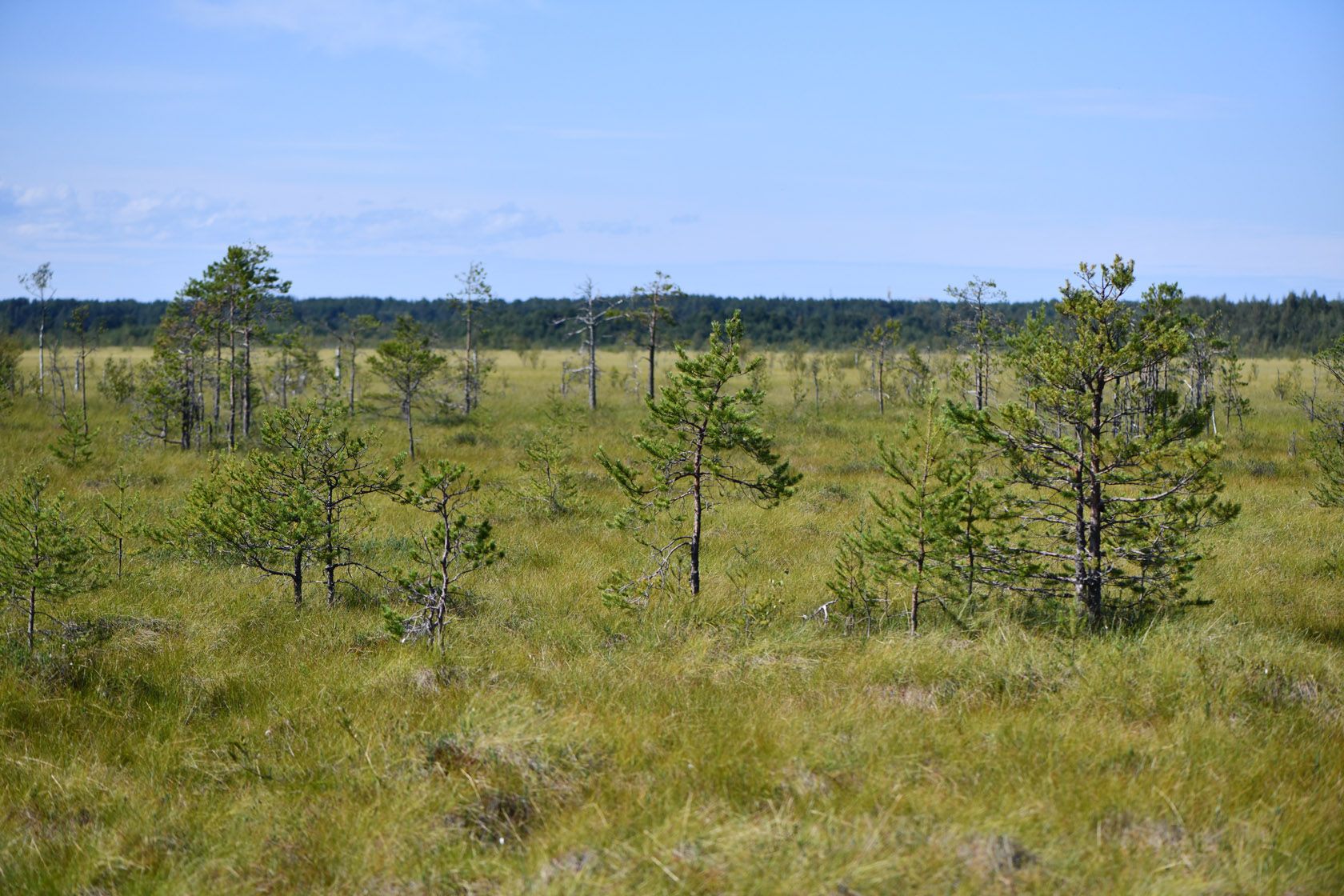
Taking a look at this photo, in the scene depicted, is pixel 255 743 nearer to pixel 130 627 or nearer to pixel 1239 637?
pixel 130 627

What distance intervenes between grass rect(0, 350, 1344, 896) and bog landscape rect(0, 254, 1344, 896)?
0.03 metres

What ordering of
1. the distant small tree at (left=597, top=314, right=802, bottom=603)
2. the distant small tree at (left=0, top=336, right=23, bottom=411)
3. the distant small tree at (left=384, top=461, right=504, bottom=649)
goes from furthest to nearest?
1. the distant small tree at (left=0, top=336, right=23, bottom=411)
2. the distant small tree at (left=597, top=314, right=802, bottom=603)
3. the distant small tree at (left=384, top=461, right=504, bottom=649)

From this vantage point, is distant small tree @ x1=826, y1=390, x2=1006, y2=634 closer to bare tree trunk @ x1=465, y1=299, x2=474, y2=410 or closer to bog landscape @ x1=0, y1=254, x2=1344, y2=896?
bog landscape @ x1=0, y1=254, x2=1344, y2=896

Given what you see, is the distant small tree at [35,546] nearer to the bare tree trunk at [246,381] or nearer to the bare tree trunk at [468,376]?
the bare tree trunk at [246,381]

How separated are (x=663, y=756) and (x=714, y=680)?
1205mm

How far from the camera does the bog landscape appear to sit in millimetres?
3639

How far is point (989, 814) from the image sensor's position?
377 centimetres

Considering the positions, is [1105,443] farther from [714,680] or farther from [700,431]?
[714,680]

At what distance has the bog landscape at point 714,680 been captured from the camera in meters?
3.64

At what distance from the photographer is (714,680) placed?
5621mm

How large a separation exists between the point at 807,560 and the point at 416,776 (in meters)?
7.44

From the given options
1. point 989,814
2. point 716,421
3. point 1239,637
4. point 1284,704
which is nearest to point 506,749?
point 989,814

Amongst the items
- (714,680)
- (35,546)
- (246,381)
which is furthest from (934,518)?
(246,381)

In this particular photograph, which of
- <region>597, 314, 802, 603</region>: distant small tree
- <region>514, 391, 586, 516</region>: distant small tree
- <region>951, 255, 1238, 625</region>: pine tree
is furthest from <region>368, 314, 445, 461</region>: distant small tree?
<region>951, 255, 1238, 625</region>: pine tree
